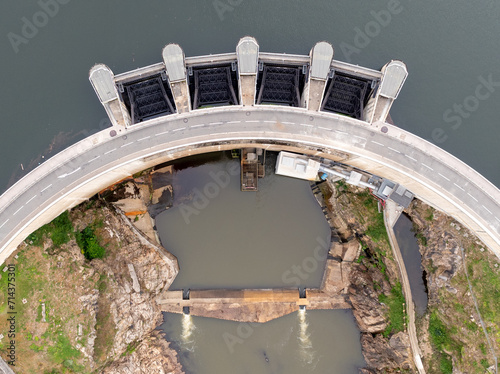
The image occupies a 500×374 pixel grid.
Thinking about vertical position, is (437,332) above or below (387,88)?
below

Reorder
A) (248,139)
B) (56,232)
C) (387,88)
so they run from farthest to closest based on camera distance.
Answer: (56,232)
(248,139)
(387,88)

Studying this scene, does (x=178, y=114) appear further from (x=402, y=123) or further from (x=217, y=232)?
(x=402, y=123)

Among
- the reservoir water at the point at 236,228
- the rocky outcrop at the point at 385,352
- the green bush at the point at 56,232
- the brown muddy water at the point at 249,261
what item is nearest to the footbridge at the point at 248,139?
the green bush at the point at 56,232

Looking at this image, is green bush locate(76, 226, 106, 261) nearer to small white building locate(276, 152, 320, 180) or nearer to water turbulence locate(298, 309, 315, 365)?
A: small white building locate(276, 152, 320, 180)

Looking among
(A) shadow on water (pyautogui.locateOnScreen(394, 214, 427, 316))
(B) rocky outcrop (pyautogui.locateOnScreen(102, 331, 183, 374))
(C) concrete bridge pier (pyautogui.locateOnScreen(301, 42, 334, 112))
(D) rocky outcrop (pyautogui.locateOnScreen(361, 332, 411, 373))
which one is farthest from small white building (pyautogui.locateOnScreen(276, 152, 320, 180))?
(B) rocky outcrop (pyautogui.locateOnScreen(102, 331, 183, 374))

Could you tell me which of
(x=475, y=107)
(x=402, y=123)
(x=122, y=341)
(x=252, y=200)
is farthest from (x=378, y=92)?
(x=122, y=341)

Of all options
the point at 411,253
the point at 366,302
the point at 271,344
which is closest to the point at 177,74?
the point at 411,253

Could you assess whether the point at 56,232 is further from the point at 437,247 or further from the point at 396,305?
the point at 437,247

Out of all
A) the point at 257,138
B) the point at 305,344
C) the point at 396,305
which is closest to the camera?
the point at 257,138
